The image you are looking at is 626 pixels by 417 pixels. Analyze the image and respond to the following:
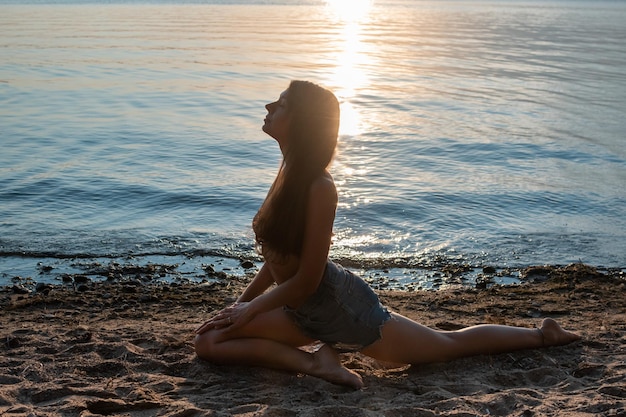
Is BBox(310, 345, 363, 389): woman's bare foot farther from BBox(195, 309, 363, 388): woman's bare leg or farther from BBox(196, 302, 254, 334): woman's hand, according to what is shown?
BBox(196, 302, 254, 334): woman's hand

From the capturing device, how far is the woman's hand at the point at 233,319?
4.74 m

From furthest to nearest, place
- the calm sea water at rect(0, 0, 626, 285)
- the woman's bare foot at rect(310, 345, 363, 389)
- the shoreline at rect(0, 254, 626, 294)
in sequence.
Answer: the calm sea water at rect(0, 0, 626, 285), the shoreline at rect(0, 254, 626, 294), the woman's bare foot at rect(310, 345, 363, 389)

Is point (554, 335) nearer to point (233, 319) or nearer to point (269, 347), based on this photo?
point (269, 347)

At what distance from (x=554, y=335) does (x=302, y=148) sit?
2.19 m

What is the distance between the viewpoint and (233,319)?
189 inches

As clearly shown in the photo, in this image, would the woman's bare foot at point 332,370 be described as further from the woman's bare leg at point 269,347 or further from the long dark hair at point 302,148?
the long dark hair at point 302,148

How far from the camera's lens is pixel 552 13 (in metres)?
51.3

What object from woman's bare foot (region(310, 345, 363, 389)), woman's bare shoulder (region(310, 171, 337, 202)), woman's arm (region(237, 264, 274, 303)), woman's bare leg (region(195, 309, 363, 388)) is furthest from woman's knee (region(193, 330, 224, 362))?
woman's bare shoulder (region(310, 171, 337, 202))

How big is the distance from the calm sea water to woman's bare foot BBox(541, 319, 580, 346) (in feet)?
8.25

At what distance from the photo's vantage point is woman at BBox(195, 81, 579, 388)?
430cm

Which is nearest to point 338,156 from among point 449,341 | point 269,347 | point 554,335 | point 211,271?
point 211,271

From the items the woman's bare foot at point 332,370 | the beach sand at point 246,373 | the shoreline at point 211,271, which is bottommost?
the shoreline at point 211,271

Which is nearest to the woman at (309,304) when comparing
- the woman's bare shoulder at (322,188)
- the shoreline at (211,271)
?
the woman's bare shoulder at (322,188)

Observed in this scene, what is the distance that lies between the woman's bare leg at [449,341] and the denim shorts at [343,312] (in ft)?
0.30
